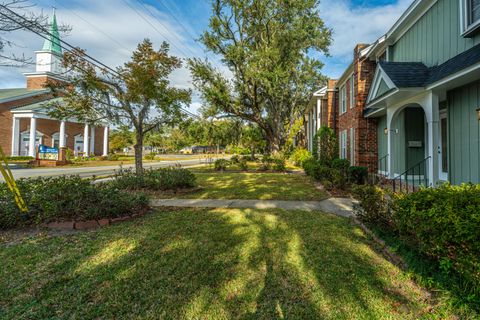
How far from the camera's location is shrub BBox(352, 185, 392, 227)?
4.55 meters

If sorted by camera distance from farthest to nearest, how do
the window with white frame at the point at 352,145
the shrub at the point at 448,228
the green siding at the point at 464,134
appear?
the window with white frame at the point at 352,145 < the green siding at the point at 464,134 < the shrub at the point at 448,228

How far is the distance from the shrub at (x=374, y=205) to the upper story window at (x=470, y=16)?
4.59 metres

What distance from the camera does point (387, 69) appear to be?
7.69 meters

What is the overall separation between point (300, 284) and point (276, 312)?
0.62 m

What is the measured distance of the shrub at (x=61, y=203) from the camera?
16.4 feet

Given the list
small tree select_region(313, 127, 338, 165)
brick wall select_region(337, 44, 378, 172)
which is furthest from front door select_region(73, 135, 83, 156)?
brick wall select_region(337, 44, 378, 172)

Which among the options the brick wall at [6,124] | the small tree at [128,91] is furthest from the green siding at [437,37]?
the brick wall at [6,124]

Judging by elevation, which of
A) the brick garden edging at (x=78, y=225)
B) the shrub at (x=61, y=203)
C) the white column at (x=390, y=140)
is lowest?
the brick garden edging at (x=78, y=225)

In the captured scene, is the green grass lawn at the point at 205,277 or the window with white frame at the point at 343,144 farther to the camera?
the window with white frame at the point at 343,144

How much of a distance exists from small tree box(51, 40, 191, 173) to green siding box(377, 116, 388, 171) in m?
8.59

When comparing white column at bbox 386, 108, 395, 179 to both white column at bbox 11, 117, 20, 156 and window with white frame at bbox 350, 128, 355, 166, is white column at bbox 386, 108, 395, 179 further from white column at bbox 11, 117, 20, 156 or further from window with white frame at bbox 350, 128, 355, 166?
white column at bbox 11, 117, 20, 156

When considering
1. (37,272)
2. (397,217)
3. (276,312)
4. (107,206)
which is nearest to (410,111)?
(397,217)

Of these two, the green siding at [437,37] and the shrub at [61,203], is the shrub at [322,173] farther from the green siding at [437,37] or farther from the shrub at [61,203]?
the shrub at [61,203]

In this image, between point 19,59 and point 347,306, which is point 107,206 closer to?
point 19,59
